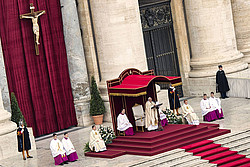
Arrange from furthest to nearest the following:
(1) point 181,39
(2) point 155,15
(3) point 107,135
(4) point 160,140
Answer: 1. (1) point 181,39
2. (2) point 155,15
3. (3) point 107,135
4. (4) point 160,140

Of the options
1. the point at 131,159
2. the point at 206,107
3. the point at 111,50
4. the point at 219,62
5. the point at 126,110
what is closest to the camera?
the point at 131,159

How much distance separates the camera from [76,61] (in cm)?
2614

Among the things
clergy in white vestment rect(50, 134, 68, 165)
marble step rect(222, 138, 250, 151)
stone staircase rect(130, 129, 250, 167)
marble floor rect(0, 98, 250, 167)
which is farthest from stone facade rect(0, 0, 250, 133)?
marble step rect(222, 138, 250, 151)

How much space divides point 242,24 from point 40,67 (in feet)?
41.0

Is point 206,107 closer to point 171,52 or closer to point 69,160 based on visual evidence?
point 69,160

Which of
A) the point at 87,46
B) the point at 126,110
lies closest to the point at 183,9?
the point at 87,46

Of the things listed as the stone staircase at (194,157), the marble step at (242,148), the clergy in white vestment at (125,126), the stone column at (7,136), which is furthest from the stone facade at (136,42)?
the marble step at (242,148)

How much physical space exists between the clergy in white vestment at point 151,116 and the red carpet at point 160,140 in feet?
1.11

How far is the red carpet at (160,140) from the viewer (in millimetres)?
19703

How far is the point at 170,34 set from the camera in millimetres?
31203

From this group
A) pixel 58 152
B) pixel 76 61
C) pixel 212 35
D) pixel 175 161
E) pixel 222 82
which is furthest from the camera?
pixel 212 35

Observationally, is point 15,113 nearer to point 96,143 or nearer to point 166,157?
point 96,143

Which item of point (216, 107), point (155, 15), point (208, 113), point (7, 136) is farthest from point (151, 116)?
point (155, 15)

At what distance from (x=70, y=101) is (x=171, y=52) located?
757cm
